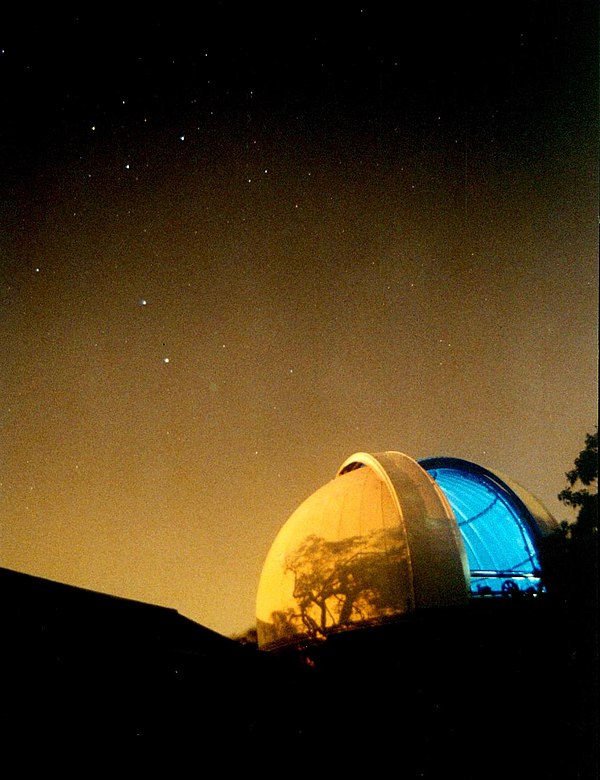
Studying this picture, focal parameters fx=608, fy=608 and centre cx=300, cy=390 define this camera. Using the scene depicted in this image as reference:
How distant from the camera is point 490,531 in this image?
12.7 meters

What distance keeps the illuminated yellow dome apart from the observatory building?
2 centimetres

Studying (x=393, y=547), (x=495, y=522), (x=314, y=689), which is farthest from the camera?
(x=495, y=522)

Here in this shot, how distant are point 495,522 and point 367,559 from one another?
155 inches

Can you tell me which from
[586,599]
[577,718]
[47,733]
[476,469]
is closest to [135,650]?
[47,733]

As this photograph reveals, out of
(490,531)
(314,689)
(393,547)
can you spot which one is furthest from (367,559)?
(490,531)

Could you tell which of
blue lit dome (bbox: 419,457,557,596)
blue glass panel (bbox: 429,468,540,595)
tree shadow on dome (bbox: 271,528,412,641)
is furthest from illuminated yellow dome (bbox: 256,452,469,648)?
blue glass panel (bbox: 429,468,540,595)

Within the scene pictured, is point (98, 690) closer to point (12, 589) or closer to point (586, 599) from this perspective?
point (12, 589)

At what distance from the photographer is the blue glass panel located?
452 inches

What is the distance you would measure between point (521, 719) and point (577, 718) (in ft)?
2.28

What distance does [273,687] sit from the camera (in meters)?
8.32

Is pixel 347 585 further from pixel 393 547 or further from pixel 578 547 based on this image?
pixel 578 547

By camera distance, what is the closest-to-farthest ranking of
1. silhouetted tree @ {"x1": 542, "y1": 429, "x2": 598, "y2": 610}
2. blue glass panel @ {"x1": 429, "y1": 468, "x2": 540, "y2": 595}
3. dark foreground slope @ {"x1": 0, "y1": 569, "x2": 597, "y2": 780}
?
1. dark foreground slope @ {"x1": 0, "y1": 569, "x2": 597, "y2": 780}
2. silhouetted tree @ {"x1": 542, "y1": 429, "x2": 598, "y2": 610}
3. blue glass panel @ {"x1": 429, "y1": 468, "x2": 540, "y2": 595}

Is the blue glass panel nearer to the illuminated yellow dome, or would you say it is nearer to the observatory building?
the observatory building

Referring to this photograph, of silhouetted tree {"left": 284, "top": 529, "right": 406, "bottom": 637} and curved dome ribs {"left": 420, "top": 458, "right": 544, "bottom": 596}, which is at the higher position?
curved dome ribs {"left": 420, "top": 458, "right": 544, "bottom": 596}
